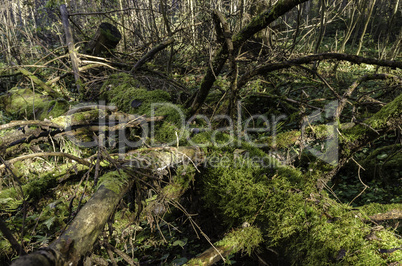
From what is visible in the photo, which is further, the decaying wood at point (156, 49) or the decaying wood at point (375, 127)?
the decaying wood at point (156, 49)

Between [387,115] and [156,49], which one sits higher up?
[156,49]

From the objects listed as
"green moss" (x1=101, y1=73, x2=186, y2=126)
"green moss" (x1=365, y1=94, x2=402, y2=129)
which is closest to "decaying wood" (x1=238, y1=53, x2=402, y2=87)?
"green moss" (x1=365, y1=94, x2=402, y2=129)

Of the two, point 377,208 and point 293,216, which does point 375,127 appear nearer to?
point 377,208

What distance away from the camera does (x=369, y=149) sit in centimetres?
440

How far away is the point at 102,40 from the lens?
650 cm

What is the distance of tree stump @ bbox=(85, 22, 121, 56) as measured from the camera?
21.1 ft

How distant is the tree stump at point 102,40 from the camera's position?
21.1 ft

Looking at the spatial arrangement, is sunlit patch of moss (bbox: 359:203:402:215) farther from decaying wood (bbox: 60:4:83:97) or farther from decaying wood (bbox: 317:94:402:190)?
decaying wood (bbox: 60:4:83:97)

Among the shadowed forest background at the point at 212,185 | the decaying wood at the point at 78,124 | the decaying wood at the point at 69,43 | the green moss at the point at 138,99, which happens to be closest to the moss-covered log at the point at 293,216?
the shadowed forest background at the point at 212,185

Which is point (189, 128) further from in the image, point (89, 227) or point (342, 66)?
point (342, 66)

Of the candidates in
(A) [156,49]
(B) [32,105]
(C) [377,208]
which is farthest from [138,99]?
(C) [377,208]

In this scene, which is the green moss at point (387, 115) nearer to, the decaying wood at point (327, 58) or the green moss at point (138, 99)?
the decaying wood at point (327, 58)

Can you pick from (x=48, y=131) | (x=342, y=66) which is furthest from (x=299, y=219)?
(x=342, y=66)

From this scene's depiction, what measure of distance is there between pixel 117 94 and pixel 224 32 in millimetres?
2602
